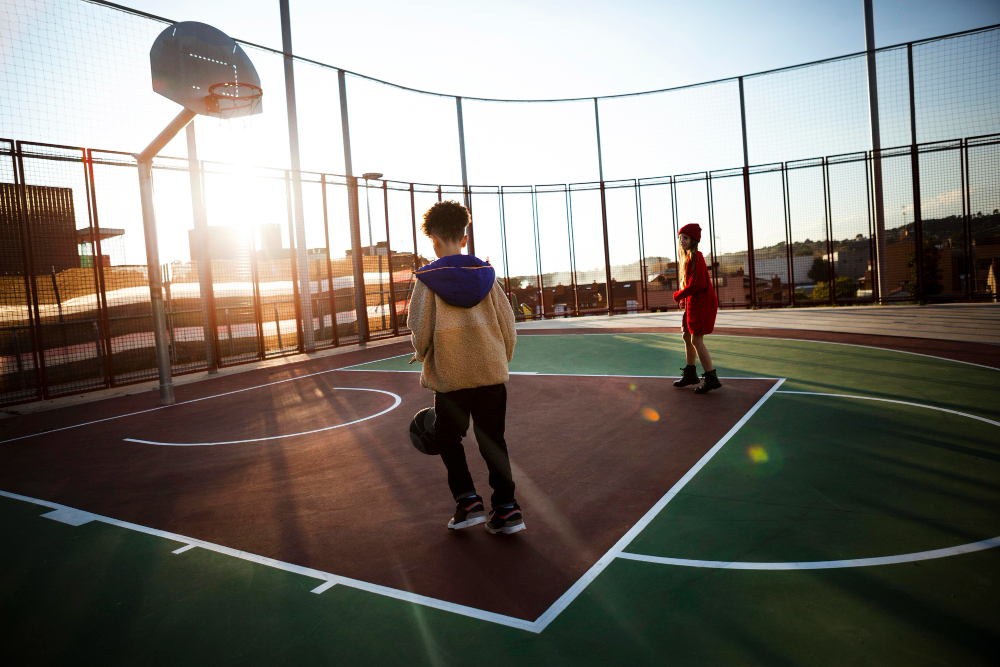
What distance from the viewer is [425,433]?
3.30m

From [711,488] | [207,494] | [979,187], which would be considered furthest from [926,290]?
[207,494]

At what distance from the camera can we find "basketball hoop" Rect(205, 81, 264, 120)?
22.9 feet

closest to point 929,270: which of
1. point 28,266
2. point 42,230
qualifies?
point 42,230

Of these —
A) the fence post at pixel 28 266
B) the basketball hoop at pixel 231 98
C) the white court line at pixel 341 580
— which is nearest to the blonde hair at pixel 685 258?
the white court line at pixel 341 580

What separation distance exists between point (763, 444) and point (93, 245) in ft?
32.0

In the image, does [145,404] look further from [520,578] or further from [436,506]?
[520,578]

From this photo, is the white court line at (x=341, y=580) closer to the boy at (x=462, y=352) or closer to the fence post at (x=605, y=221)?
Answer: the boy at (x=462, y=352)

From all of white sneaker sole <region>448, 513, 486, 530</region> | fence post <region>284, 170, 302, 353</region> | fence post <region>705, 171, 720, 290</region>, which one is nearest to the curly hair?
white sneaker sole <region>448, 513, 486, 530</region>

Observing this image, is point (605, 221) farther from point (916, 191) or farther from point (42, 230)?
→ point (42, 230)

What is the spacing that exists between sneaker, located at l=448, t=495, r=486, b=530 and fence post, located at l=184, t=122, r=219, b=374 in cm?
905

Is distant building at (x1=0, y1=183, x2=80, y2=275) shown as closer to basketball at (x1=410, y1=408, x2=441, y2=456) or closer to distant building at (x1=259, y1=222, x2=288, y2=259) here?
distant building at (x1=259, y1=222, x2=288, y2=259)

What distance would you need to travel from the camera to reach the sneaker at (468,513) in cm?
329

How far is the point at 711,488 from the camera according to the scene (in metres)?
3.74

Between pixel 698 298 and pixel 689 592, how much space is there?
170 inches
